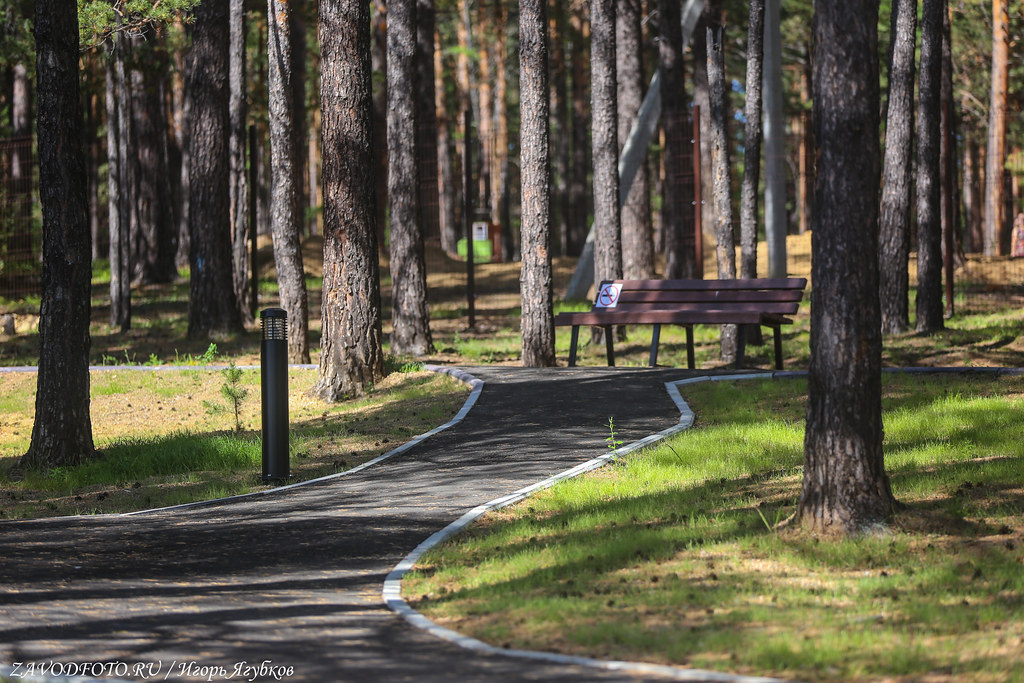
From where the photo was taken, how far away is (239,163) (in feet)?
66.4

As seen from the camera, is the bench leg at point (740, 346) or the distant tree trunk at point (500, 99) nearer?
the bench leg at point (740, 346)

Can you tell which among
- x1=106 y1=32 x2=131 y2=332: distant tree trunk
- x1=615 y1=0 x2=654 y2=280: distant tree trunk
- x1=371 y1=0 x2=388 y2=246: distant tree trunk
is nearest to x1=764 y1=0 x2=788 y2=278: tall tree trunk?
x1=615 y1=0 x2=654 y2=280: distant tree trunk

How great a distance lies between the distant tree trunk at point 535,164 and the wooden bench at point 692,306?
61 cm

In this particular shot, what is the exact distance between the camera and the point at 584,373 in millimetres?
13086

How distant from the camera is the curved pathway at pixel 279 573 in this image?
449cm

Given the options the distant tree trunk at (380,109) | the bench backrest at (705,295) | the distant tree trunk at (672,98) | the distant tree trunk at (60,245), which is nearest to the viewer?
the distant tree trunk at (60,245)

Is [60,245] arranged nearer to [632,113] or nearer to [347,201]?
[347,201]

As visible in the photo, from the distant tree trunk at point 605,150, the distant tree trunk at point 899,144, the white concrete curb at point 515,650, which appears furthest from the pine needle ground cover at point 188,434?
the distant tree trunk at point 899,144

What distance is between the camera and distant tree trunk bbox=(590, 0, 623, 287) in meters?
16.2

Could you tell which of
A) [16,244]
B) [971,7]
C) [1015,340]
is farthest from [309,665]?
[971,7]

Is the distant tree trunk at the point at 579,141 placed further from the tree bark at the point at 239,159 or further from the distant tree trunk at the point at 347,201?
the distant tree trunk at the point at 347,201

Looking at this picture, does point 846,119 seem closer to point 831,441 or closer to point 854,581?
point 831,441

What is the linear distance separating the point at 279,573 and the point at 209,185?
13.9 metres

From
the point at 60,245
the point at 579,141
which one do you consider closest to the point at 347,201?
the point at 60,245
